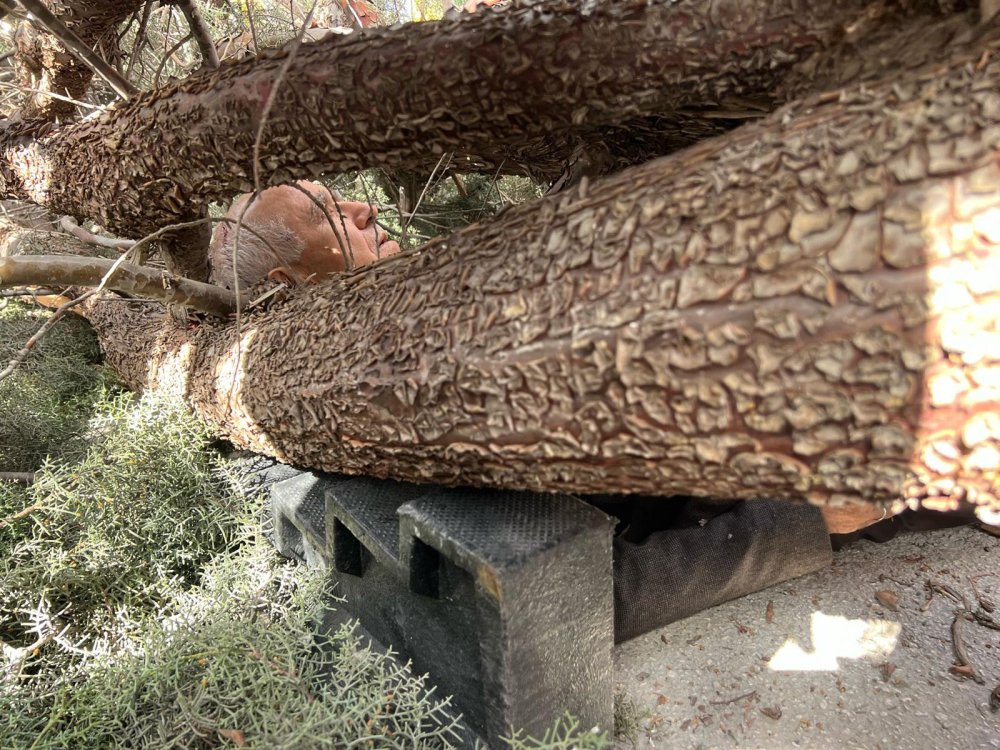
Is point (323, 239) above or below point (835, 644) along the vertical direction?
above

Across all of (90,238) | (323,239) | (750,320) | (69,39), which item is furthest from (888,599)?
(69,39)

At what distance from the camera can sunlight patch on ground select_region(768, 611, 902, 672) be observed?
1555mm

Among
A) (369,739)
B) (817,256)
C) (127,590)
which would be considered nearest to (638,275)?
(817,256)

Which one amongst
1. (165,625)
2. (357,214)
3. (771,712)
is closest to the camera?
(165,625)

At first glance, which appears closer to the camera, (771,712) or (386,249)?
(771,712)

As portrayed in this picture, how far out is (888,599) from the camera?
1.75 m

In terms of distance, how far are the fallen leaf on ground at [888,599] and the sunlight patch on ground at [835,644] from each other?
72mm

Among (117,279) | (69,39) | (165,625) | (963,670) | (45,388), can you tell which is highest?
(69,39)

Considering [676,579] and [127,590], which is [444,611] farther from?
[127,590]

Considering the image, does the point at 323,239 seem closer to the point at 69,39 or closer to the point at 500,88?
the point at 69,39

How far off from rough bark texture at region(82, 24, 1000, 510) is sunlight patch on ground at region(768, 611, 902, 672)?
1.01 metres

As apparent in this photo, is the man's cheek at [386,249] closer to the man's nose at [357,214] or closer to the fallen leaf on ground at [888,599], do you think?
the man's nose at [357,214]

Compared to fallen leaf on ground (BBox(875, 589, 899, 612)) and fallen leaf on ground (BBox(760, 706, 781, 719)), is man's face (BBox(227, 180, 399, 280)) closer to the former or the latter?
fallen leaf on ground (BBox(760, 706, 781, 719))

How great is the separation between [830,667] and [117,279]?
2131 mm
